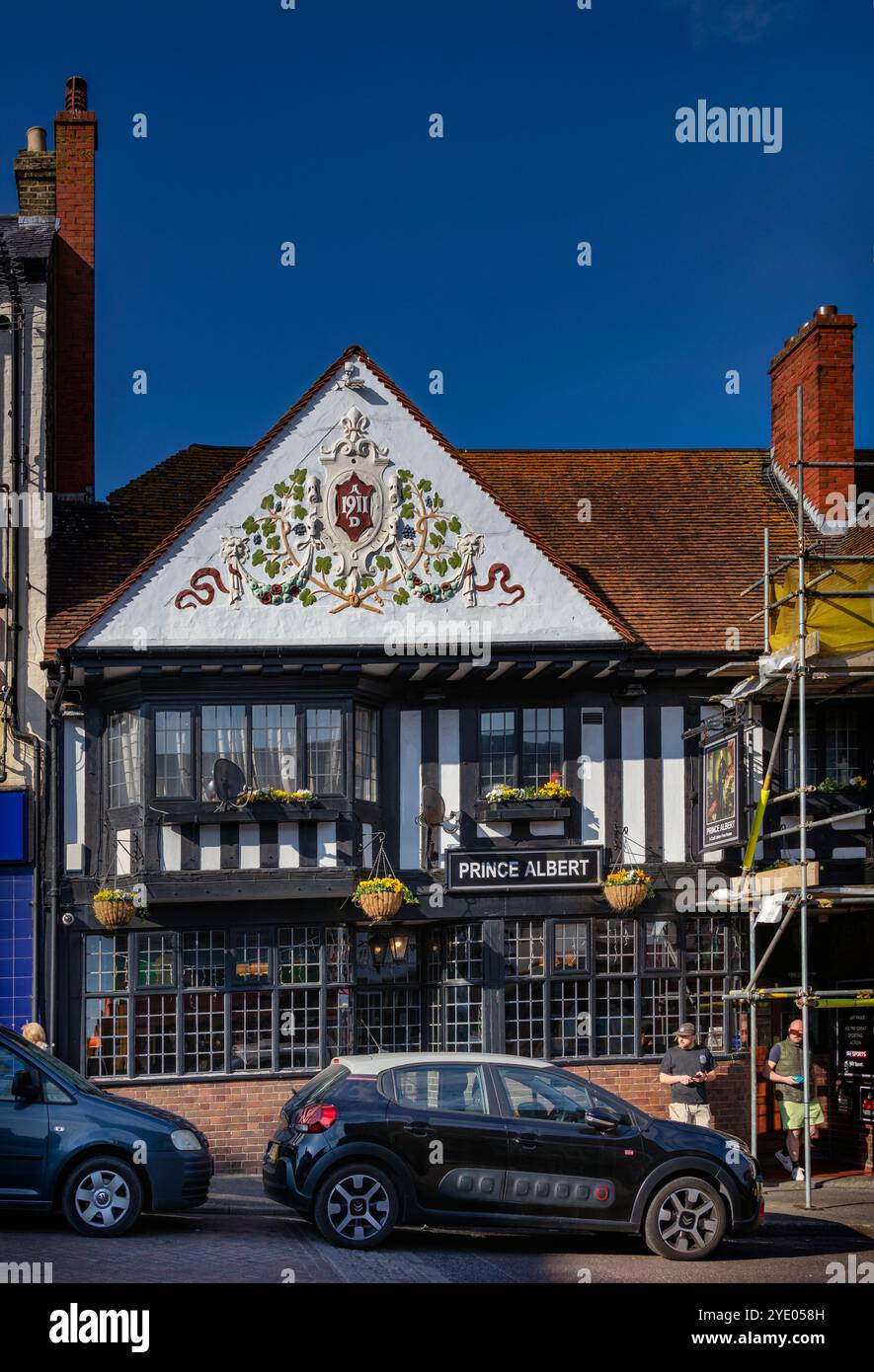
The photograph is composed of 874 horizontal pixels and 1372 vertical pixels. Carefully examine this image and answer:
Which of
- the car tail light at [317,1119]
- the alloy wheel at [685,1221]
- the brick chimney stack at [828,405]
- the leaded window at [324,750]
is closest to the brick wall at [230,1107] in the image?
the leaded window at [324,750]

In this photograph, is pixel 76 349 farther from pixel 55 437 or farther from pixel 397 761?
pixel 397 761

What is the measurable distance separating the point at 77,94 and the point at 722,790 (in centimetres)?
1341

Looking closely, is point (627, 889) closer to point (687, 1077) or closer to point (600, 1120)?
point (687, 1077)

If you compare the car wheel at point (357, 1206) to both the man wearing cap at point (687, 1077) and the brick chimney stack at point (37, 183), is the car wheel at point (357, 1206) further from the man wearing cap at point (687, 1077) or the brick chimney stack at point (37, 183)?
the brick chimney stack at point (37, 183)

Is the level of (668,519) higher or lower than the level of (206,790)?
higher

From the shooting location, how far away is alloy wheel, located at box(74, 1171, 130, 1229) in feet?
48.3

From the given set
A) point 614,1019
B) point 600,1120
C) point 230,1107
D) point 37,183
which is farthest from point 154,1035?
point 37,183

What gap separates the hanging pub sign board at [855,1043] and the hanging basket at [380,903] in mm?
6139

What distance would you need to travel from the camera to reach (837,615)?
Answer: 20.8 metres

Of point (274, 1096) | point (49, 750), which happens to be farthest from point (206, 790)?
point (274, 1096)

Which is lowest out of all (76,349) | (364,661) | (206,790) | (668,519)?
(206,790)

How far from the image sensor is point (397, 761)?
22625 millimetres

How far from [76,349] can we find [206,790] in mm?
6984

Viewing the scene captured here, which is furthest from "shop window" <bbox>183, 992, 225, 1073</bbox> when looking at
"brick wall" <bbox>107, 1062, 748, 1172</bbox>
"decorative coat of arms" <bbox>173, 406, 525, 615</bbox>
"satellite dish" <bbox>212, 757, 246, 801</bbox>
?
"decorative coat of arms" <bbox>173, 406, 525, 615</bbox>
